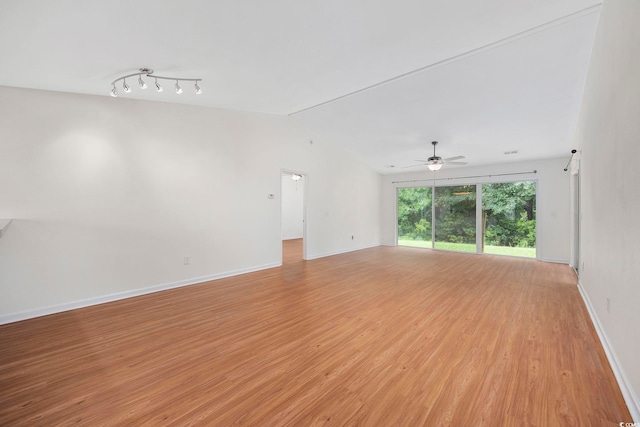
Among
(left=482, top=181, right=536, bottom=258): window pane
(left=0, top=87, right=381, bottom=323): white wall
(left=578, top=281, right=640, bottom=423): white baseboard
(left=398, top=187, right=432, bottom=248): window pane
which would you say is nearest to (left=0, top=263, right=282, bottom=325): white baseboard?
(left=0, top=87, right=381, bottom=323): white wall

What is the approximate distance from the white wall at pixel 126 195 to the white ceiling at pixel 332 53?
38 centimetres

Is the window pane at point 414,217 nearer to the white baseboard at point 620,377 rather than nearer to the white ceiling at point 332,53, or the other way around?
the white ceiling at point 332,53

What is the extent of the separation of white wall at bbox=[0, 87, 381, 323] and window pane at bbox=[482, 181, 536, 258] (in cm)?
564

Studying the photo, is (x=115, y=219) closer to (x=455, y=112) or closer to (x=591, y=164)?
(x=455, y=112)

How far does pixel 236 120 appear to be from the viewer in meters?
4.86

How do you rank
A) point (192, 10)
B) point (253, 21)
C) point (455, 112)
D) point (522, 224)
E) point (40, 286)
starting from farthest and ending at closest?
1. point (522, 224)
2. point (455, 112)
3. point (40, 286)
4. point (253, 21)
5. point (192, 10)

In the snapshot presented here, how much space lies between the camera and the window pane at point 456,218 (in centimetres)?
746

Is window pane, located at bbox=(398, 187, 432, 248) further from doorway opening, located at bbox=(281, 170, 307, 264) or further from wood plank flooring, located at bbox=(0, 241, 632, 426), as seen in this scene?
wood plank flooring, located at bbox=(0, 241, 632, 426)

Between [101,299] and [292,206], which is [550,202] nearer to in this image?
[292,206]

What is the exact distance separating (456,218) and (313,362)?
7007 mm

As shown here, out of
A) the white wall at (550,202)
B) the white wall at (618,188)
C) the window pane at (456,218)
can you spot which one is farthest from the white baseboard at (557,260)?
the white wall at (618,188)

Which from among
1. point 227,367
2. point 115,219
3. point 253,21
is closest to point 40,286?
point 115,219

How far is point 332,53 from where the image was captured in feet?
9.51

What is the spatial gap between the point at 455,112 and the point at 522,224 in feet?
13.3
